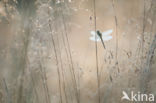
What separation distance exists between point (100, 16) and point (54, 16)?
1.86 ft

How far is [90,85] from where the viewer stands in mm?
1682

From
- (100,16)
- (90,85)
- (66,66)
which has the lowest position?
(90,85)

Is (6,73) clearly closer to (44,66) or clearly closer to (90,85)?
(44,66)

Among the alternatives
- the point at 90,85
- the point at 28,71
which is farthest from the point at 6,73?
the point at 90,85

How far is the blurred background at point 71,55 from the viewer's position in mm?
1448

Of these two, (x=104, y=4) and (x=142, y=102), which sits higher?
(x=104, y=4)

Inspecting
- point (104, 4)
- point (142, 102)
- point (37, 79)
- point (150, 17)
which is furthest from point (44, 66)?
point (104, 4)

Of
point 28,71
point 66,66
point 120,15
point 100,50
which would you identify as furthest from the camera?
point 120,15

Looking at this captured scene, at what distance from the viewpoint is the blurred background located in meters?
1.45

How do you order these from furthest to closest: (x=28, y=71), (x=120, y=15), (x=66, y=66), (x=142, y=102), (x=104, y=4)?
(x=104, y=4) → (x=120, y=15) → (x=66, y=66) → (x=28, y=71) → (x=142, y=102)

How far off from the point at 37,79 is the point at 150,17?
0.85 metres

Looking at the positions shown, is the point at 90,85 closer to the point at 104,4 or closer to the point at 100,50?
the point at 100,50

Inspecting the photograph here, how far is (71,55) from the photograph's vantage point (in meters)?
1.80

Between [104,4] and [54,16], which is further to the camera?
[104,4]
